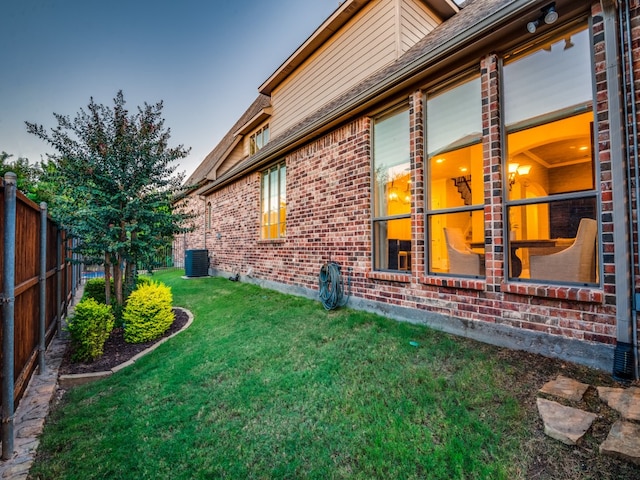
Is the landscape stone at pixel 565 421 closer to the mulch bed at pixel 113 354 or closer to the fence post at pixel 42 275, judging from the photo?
Answer: the mulch bed at pixel 113 354

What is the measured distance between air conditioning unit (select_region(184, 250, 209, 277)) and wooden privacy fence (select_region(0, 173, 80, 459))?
658 cm

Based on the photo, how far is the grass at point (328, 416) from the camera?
6.47 ft

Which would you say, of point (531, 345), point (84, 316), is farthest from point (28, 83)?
point (531, 345)

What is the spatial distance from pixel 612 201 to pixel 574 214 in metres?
0.46

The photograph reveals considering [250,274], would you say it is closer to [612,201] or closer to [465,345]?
[465,345]

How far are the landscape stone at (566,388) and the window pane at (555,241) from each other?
998mm

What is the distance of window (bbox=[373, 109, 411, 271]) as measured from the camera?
462 cm

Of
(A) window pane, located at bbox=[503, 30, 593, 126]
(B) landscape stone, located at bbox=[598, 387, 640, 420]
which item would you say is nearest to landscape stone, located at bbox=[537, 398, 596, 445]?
(B) landscape stone, located at bbox=[598, 387, 640, 420]

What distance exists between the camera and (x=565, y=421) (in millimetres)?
2016

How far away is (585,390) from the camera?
7.53ft

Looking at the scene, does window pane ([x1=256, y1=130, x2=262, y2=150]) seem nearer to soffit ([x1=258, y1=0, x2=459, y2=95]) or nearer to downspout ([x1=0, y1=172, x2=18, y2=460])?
soffit ([x1=258, y1=0, x2=459, y2=95])

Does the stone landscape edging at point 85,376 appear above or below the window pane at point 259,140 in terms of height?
below

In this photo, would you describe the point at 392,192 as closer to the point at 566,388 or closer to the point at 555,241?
the point at 555,241


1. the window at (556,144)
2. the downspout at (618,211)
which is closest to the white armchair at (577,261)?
the window at (556,144)
